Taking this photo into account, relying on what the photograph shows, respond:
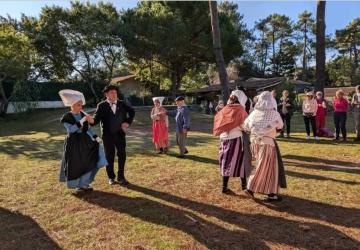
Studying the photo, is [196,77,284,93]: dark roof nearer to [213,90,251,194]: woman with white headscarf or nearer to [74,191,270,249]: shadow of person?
[213,90,251,194]: woman with white headscarf

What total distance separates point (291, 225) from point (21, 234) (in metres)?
3.39

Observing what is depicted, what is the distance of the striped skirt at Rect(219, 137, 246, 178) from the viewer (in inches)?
252

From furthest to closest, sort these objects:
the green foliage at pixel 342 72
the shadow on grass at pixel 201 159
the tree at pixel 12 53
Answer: the green foliage at pixel 342 72 → the tree at pixel 12 53 → the shadow on grass at pixel 201 159

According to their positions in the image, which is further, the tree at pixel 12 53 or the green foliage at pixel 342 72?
the green foliage at pixel 342 72

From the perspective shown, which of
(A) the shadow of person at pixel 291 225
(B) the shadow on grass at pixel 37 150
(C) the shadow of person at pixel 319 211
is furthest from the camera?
(B) the shadow on grass at pixel 37 150

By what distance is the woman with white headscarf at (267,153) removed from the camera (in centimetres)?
591

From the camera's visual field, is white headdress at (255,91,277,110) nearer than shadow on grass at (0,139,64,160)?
Yes

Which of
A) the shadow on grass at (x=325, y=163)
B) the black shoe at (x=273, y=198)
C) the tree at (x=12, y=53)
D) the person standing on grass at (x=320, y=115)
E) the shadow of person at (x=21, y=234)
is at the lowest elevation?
the shadow of person at (x=21, y=234)

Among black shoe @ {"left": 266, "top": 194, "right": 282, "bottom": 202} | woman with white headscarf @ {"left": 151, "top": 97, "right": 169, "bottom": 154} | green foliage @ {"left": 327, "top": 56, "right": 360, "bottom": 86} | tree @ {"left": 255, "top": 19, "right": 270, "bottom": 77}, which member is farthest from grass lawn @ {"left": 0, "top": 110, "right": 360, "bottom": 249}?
tree @ {"left": 255, "top": 19, "right": 270, "bottom": 77}

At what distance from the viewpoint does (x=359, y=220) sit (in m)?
5.19

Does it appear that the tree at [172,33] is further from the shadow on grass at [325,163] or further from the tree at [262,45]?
the tree at [262,45]

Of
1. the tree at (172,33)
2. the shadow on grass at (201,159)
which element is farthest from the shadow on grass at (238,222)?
the tree at (172,33)

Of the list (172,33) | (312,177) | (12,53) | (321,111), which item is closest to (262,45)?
(172,33)

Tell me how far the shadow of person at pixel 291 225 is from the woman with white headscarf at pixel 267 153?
16.8 inches
